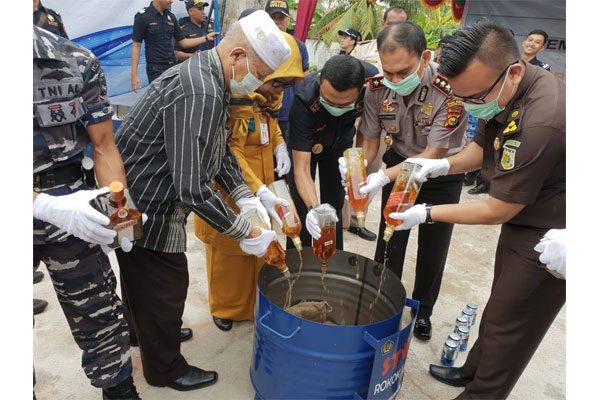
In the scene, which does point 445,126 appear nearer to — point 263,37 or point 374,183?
point 374,183

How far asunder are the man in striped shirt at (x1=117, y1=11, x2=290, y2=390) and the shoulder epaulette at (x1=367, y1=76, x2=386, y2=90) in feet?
2.98

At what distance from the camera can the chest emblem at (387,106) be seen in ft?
7.80

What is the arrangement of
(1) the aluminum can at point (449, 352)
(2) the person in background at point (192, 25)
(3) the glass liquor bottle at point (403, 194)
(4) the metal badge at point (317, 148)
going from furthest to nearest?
(2) the person in background at point (192, 25) → (4) the metal badge at point (317, 148) → (1) the aluminum can at point (449, 352) → (3) the glass liquor bottle at point (403, 194)

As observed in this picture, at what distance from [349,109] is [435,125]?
0.49 metres

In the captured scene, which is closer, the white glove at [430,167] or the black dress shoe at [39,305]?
the white glove at [430,167]

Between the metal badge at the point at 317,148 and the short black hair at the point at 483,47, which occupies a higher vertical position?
the short black hair at the point at 483,47

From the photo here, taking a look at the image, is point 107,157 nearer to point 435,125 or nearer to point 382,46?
point 382,46

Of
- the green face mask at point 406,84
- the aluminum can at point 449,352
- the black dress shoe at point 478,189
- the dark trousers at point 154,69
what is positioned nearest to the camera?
the green face mask at point 406,84

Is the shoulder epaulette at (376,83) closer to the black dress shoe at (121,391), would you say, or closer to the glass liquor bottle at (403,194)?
the glass liquor bottle at (403,194)

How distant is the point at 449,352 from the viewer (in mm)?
2350

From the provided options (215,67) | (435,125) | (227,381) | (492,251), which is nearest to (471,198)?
(492,251)

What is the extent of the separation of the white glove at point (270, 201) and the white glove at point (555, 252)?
3.86 feet

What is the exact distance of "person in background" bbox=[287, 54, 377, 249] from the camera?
2176 millimetres

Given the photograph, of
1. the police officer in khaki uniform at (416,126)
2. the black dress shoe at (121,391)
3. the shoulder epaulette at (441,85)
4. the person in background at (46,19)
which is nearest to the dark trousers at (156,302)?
the black dress shoe at (121,391)
